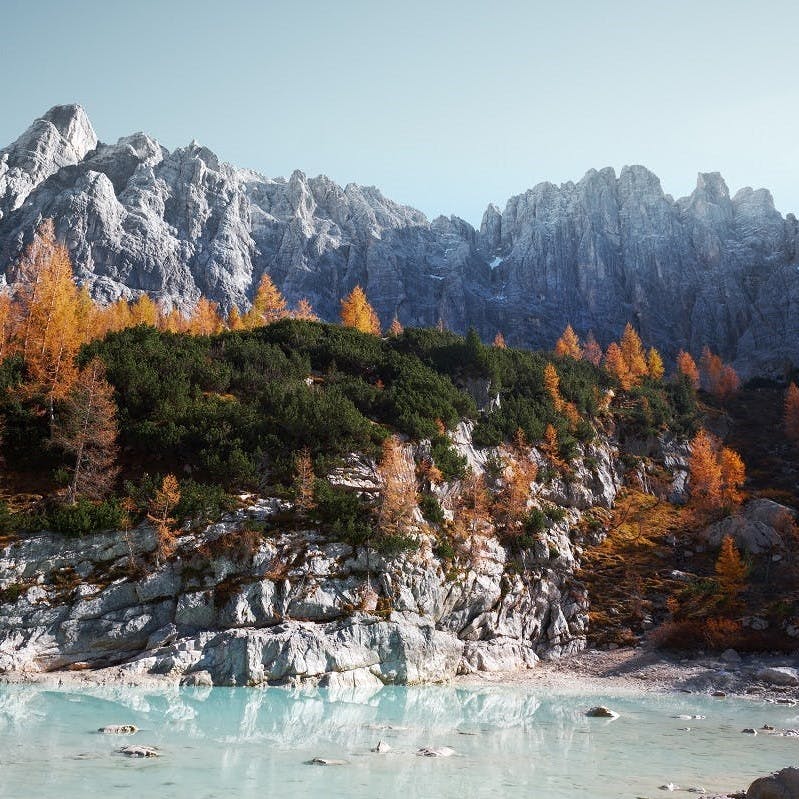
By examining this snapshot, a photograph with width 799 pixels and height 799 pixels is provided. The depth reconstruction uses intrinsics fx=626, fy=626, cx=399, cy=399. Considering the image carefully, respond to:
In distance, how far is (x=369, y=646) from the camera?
36469mm

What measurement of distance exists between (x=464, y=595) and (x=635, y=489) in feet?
118

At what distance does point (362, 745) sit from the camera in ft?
67.5

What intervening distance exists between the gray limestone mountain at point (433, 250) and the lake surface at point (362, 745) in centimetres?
12986

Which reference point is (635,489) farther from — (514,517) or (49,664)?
(49,664)

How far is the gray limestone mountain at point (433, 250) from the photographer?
15025cm

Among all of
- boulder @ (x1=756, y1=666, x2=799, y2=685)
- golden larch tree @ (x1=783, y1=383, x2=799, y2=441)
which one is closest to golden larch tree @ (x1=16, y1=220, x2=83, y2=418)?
boulder @ (x1=756, y1=666, x2=799, y2=685)

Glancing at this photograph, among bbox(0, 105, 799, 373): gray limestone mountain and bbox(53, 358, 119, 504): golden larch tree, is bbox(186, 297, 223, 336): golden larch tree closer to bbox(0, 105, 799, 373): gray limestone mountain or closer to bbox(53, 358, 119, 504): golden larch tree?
bbox(53, 358, 119, 504): golden larch tree

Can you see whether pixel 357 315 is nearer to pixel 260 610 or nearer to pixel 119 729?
pixel 260 610

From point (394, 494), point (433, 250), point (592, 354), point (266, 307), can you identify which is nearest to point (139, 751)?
point (394, 494)

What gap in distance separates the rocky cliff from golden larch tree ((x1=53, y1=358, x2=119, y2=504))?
14.9ft

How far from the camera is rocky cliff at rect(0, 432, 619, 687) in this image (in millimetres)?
33594

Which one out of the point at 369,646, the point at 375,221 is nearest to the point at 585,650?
the point at 369,646

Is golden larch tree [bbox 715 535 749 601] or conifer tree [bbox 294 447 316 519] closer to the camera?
conifer tree [bbox 294 447 316 519]

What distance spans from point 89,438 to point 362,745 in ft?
103
